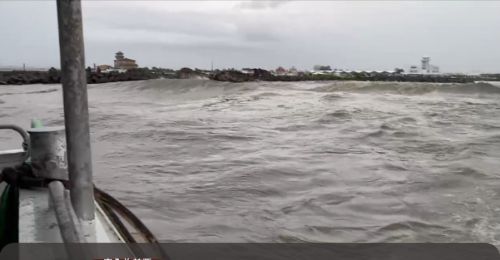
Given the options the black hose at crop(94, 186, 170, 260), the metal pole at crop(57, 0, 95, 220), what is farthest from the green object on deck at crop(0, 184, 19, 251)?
the metal pole at crop(57, 0, 95, 220)

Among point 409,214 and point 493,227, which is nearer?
point 493,227

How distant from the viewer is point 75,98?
4.62ft

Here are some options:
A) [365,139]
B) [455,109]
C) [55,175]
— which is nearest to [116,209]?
[55,175]

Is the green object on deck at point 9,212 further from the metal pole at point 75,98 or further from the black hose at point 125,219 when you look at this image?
the metal pole at point 75,98

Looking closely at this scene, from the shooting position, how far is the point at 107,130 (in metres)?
12.2

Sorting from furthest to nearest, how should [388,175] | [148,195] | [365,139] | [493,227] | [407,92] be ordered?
1. [407,92]
2. [365,139]
3. [388,175]
4. [148,195]
5. [493,227]

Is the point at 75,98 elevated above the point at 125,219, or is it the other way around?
the point at 75,98

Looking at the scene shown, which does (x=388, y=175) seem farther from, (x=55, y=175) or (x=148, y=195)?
(x=55, y=175)

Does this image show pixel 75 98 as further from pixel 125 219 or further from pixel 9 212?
pixel 9 212

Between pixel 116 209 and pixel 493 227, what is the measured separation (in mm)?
4132

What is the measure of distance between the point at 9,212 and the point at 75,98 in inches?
41.7

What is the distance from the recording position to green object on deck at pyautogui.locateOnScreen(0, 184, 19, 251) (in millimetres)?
2064

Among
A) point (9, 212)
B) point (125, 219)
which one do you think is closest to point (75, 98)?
point (125, 219)

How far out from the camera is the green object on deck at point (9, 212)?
2064mm
